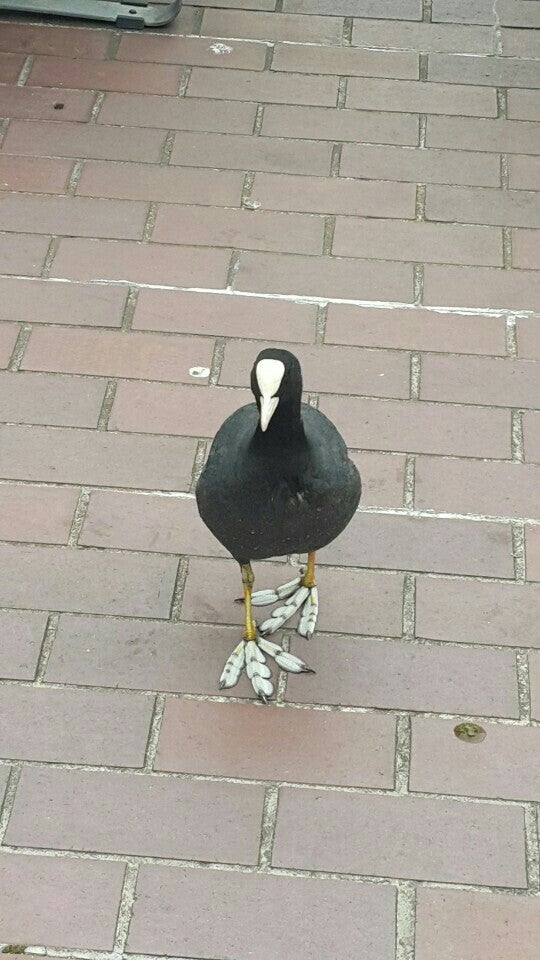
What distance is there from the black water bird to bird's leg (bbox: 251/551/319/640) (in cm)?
19

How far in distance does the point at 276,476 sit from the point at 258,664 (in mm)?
494

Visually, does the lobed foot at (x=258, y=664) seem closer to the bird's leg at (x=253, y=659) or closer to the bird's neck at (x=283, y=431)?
the bird's leg at (x=253, y=659)

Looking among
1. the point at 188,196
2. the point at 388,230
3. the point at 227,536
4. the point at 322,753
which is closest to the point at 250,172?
the point at 188,196

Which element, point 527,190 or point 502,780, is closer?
point 502,780

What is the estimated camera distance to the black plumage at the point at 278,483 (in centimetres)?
247

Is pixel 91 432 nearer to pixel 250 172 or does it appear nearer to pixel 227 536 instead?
pixel 227 536

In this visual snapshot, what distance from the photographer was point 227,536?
8.47 ft

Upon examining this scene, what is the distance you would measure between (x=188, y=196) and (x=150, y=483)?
1.20m

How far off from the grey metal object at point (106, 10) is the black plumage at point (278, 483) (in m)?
2.47

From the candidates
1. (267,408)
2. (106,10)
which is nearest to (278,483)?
(267,408)

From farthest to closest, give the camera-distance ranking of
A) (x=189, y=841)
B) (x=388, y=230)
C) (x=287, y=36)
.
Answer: (x=287, y=36)
(x=388, y=230)
(x=189, y=841)

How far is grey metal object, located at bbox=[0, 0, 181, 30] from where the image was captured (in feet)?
14.9

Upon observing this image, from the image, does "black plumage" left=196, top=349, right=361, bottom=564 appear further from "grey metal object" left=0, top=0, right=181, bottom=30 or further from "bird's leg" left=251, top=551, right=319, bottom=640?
"grey metal object" left=0, top=0, right=181, bottom=30

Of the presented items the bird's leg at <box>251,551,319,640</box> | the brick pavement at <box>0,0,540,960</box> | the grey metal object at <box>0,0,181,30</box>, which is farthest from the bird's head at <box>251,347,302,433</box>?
the grey metal object at <box>0,0,181,30</box>
